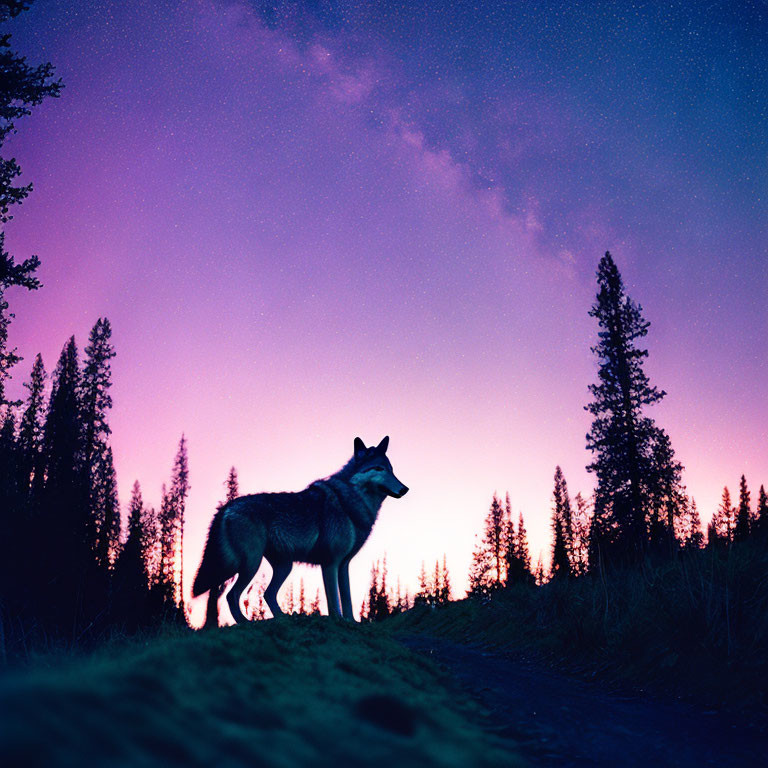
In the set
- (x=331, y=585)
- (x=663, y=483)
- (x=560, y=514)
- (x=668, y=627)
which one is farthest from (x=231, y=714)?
(x=560, y=514)

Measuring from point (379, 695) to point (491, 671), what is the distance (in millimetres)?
4488

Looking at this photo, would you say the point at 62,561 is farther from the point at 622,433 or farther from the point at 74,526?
the point at 622,433

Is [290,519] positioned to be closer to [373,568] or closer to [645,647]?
[645,647]

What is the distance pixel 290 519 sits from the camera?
8633mm

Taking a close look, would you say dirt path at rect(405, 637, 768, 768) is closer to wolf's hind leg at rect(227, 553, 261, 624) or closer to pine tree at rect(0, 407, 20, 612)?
wolf's hind leg at rect(227, 553, 261, 624)

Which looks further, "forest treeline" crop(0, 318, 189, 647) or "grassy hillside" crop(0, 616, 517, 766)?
"forest treeline" crop(0, 318, 189, 647)

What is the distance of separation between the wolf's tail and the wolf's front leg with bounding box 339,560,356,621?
195 centimetres

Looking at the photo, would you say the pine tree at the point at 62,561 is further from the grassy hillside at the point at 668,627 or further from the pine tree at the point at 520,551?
the pine tree at the point at 520,551

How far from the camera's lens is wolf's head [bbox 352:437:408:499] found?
9781 mm

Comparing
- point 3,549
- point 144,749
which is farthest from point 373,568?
point 144,749

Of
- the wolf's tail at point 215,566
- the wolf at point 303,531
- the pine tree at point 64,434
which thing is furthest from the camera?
the pine tree at point 64,434

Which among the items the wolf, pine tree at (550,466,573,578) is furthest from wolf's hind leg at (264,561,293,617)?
pine tree at (550,466,573,578)

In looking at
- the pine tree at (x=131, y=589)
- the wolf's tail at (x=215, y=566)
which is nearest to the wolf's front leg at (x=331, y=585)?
the wolf's tail at (x=215, y=566)

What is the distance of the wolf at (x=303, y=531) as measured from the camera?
314 inches
